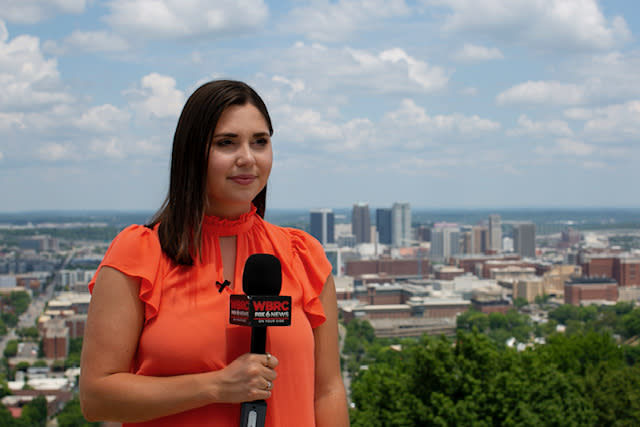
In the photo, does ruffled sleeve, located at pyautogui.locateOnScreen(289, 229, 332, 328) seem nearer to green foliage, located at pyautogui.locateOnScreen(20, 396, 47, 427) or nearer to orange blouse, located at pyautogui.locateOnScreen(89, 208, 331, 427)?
orange blouse, located at pyautogui.locateOnScreen(89, 208, 331, 427)

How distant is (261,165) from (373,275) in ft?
247

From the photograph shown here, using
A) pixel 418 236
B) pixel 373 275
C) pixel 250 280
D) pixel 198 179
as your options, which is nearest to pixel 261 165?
pixel 198 179

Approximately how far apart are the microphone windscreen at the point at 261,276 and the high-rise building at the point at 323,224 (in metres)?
95.2

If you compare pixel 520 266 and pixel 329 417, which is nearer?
pixel 329 417

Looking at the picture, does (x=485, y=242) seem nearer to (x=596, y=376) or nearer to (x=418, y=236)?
(x=418, y=236)

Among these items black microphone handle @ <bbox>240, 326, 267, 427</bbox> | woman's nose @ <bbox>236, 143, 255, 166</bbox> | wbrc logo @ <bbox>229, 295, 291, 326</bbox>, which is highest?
woman's nose @ <bbox>236, 143, 255, 166</bbox>

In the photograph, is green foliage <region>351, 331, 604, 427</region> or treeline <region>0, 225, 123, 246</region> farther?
treeline <region>0, 225, 123, 246</region>

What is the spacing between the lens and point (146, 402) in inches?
43.6

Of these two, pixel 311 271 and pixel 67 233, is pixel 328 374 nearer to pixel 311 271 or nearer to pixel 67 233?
pixel 311 271

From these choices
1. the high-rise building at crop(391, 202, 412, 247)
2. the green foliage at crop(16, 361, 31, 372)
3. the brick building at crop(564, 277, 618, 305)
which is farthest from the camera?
the high-rise building at crop(391, 202, 412, 247)

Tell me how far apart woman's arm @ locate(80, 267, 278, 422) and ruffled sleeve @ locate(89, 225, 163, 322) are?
0.01 m

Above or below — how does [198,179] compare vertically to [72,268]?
above

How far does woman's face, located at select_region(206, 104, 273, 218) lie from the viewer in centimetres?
120

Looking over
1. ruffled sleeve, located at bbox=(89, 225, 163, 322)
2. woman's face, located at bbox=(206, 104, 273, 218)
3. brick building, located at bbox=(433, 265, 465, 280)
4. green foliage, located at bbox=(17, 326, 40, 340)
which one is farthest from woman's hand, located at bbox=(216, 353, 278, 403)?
brick building, located at bbox=(433, 265, 465, 280)
